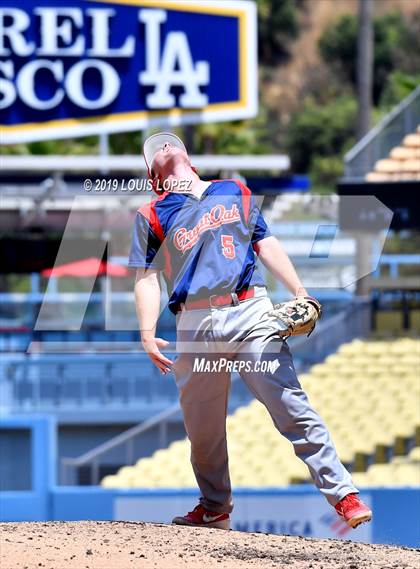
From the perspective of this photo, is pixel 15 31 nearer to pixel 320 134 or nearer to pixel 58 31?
pixel 58 31

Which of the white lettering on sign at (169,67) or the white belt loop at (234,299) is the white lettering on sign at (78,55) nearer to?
the white lettering on sign at (169,67)

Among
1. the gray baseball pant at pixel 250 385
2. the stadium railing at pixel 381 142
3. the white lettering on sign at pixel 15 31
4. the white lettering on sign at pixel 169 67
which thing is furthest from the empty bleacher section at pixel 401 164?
the gray baseball pant at pixel 250 385

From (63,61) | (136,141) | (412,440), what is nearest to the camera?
(412,440)

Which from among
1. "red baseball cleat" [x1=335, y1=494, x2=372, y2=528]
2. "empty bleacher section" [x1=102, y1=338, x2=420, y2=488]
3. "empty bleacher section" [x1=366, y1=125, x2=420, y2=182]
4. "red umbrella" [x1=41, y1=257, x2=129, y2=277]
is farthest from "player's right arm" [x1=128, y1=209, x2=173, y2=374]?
"red umbrella" [x1=41, y1=257, x2=129, y2=277]

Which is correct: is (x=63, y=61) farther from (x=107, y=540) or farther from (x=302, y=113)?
(x=302, y=113)

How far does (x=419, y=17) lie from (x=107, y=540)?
60.3 m

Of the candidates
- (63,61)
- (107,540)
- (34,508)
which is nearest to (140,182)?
(107,540)

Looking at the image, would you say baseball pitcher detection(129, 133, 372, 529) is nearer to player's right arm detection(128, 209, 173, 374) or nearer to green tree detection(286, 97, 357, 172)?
player's right arm detection(128, 209, 173, 374)

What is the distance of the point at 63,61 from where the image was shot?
62.8ft

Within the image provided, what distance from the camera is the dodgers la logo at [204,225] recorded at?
5406 mm

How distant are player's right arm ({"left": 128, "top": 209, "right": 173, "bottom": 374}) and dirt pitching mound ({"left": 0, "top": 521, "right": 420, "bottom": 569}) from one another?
0.75 metres

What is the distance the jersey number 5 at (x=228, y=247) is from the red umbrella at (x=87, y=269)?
14277 millimetres

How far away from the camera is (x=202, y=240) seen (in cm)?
539

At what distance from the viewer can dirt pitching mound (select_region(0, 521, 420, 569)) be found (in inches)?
193
